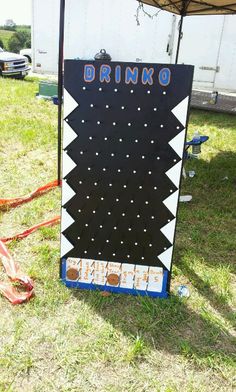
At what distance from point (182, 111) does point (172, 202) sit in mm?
585

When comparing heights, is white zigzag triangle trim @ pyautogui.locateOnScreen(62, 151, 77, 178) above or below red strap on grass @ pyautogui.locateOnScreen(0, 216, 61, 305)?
above

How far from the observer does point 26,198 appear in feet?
13.2

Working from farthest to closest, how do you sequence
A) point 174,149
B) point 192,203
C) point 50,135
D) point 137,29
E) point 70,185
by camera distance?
1. point 137,29
2. point 50,135
3. point 192,203
4. point 70,185
5. point 174,149

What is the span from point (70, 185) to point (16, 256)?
3.11 ft

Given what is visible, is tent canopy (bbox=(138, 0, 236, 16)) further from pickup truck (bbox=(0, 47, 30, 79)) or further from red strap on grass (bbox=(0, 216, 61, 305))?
pickup truck (bbox=(0, 47, 30, 79))

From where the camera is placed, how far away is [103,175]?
8.03ft

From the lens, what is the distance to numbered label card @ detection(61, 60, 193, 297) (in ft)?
7.34

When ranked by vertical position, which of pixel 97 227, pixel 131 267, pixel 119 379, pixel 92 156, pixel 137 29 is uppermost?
pixel 137 29

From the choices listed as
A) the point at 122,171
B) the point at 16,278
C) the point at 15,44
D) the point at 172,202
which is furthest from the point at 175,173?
the point at 15,44

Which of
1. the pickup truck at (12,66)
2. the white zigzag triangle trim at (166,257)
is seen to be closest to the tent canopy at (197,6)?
the white zigzag triangle trim at (166,257)

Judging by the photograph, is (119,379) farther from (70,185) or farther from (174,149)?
(174,149)

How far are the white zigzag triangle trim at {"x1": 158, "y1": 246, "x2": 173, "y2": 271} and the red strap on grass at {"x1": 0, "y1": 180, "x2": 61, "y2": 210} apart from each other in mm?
1972

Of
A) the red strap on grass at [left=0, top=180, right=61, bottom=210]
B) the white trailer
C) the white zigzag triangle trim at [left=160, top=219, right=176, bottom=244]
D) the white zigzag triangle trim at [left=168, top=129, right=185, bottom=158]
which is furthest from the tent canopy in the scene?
the white zigzag triangle trim at [left=160, top=219, right=176, bottom=244]

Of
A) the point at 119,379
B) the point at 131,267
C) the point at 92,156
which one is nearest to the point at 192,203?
the point at 131,267
